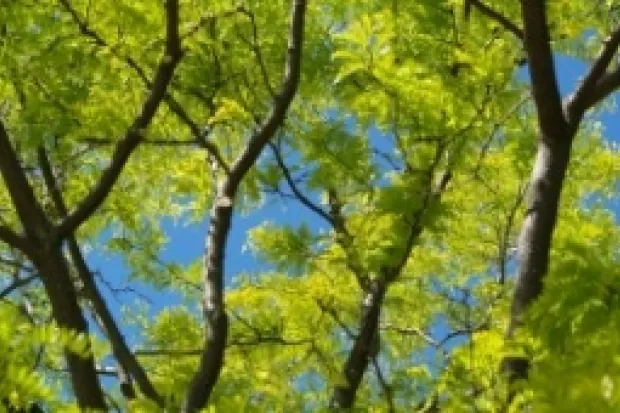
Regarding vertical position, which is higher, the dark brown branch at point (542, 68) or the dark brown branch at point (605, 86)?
Answer: the dark brown branch at point (605, 86)

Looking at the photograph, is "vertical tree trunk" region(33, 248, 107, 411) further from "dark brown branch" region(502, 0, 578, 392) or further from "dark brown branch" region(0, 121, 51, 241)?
"dark brown branch" region(502, 0, 578, 392)

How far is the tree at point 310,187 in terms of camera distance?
19.3 feet

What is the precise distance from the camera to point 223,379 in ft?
28.9

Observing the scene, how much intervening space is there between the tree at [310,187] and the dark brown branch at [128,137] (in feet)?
0.04

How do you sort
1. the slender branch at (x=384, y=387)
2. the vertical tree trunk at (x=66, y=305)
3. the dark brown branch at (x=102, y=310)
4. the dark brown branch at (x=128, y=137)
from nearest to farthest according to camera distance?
the dark brown branch at (x=128, y=137)
the vertical tree trunk at (x=66, y=305)
the dark brown branch at (x=102, y=310)
the slender branch at (x=384, y=387)

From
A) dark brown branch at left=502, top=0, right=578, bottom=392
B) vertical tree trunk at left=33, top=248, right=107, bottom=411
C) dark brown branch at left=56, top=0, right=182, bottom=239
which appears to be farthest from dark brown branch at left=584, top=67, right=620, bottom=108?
vertical tree trunk at left=33, top=248, right=107, bottom=411

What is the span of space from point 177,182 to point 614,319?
6640 mm

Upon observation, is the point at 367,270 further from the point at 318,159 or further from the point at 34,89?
the point at 34,89

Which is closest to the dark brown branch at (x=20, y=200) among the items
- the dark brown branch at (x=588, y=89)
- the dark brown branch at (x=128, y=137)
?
the dark brown branch at (x=128, y=137)

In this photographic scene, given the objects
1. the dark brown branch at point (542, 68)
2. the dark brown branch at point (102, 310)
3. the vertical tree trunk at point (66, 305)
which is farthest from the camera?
the dark brown branch at point (102, 310)

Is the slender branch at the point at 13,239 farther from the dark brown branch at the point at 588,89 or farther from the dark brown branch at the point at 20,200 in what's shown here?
the dark brown branch at the point at 588,89

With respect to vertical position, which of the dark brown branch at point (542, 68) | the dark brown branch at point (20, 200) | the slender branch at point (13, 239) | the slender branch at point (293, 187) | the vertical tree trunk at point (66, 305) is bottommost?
the vertical tree trunk at point (66, 305)

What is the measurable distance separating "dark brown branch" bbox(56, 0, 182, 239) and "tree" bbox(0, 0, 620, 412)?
1cm

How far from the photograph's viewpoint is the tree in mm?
5871
